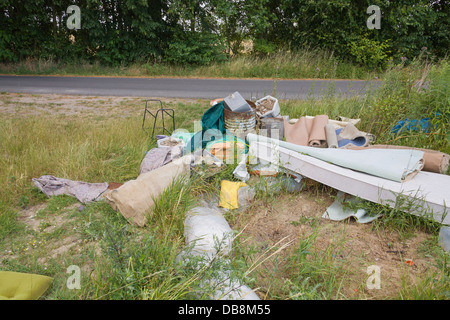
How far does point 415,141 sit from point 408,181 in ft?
4.15

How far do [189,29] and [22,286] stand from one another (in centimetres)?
1492

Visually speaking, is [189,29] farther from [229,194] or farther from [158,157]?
[229,194]

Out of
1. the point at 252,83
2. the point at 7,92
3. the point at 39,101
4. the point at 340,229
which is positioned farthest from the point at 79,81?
the point at 340,229

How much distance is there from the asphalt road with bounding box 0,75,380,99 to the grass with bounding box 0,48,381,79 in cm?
128

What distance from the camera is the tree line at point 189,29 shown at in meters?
13.8

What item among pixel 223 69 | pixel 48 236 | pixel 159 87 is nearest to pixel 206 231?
pixel 48 236

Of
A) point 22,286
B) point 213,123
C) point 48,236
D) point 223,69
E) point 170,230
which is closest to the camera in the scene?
point 22,286

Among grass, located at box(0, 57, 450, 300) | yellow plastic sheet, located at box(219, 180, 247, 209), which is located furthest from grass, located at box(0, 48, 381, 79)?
yellow plastic sheet, located at box(219, 180, 247, 209)

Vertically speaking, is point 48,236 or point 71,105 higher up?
point 71,105

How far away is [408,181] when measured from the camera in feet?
10.7

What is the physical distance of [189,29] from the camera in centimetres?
1523

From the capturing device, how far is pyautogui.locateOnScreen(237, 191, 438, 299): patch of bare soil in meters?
2.38

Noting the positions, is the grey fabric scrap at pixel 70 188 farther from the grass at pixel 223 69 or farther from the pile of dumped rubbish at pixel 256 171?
the grass at pixel 223 69

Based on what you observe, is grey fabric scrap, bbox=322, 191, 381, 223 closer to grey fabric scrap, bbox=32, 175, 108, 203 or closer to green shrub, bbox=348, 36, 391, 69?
grey fabric scrap, bbox=32, 175, 108, 203
